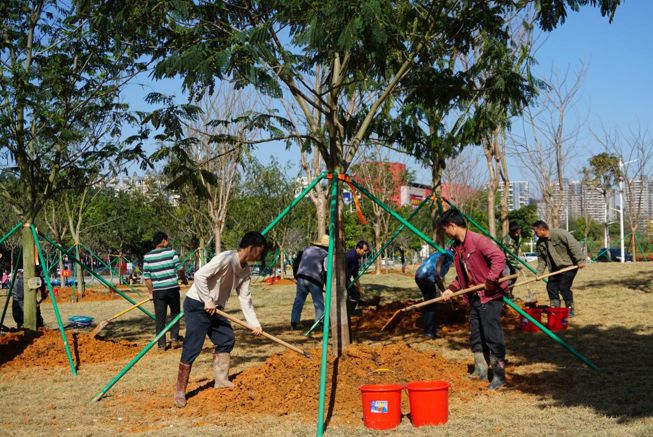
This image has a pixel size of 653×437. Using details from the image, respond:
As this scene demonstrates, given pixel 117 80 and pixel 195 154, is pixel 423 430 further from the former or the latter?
pixel 195 154

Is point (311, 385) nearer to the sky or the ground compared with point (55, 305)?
nearer to the ground

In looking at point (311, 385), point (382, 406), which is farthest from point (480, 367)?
point (382, 406)

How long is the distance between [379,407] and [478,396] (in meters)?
1.35

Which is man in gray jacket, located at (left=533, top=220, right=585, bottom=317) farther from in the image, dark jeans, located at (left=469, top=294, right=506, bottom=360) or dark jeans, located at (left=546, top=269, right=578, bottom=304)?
dark jeans, located at (left=469, top=294, right=506, bottom=360)

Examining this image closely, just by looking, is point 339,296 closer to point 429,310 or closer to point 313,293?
point 429,310

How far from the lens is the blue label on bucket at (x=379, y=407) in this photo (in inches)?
203

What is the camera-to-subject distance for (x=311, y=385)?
6.26 metres

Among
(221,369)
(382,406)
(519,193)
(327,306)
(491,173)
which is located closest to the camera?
(382,406)

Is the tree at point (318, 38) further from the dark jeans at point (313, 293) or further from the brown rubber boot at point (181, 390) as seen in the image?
the dark jeans at point (313, 293)

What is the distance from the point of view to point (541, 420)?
522cm

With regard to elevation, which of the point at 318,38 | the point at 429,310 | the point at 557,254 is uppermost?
the point at 318,38

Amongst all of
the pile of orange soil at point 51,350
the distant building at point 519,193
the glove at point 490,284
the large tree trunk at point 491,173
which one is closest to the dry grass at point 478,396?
the pile of orange soil at point 51,350

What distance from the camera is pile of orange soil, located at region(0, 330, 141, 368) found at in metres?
8.92

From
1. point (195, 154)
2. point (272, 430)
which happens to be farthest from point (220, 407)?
point (195, 154)
